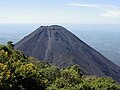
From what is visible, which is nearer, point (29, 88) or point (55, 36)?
point (29, 88)

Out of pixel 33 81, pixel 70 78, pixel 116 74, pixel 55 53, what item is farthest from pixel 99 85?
pixel 55 53

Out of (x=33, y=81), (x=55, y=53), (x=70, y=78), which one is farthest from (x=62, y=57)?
(x=33, y=81)

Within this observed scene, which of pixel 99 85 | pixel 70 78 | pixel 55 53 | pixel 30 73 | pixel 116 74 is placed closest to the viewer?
pixel 30 73

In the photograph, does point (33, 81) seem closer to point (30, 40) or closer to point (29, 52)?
point (29, 52)

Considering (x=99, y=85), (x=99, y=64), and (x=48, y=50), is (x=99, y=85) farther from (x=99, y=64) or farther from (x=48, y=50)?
(x=48, y=50)

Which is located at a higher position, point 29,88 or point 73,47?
point 29,88

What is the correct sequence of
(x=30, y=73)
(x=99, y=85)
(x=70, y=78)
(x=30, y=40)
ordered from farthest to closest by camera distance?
(x=30, y=40)
(x=70, y=78)
(x=99, y=85)
(x=30, y=73)
